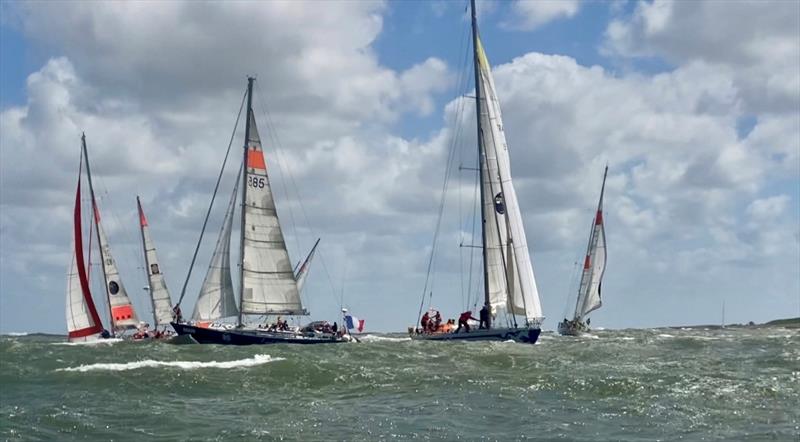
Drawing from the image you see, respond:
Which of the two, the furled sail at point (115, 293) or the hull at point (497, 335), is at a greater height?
the furled sail at point (115, 293)

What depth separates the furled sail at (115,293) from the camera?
6262 cm

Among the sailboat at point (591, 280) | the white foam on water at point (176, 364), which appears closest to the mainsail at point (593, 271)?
the sailboat at point (591, 280)

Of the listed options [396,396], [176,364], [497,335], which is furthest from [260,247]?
[396,396]

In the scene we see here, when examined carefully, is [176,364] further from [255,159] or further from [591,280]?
[591,280]

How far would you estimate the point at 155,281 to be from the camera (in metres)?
64.9

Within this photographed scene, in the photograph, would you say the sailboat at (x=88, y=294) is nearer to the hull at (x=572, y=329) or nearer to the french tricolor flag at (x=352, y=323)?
the french tricolor flag at (x=352, y=323)

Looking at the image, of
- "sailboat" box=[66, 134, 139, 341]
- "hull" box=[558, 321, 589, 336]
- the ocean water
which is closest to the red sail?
"sailboat" box=[66, 134, 139, 341]

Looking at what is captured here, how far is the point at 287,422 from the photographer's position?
2431cm

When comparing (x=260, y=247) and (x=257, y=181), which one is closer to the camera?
(x=257, y=181)

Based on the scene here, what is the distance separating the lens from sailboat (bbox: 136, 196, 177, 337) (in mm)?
64688

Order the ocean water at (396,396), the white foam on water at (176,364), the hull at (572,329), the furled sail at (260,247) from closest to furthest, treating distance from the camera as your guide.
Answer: the ocean water at (396,396), the white foam on water at (176,364), the furled sail at (260,247), the hull at (572,329)

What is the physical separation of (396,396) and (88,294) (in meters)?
35.6

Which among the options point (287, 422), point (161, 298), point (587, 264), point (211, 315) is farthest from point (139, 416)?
point (587, 264)

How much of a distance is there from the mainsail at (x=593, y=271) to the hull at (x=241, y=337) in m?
35.8
